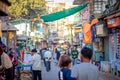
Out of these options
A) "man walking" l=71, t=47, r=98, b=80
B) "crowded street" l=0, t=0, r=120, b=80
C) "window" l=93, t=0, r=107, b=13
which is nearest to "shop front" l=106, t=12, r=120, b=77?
"crowded street" l=0, t=0, r=120, b=80

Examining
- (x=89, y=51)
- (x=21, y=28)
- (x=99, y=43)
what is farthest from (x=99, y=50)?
(x=21, y=28)

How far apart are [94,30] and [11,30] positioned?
32.5 feet

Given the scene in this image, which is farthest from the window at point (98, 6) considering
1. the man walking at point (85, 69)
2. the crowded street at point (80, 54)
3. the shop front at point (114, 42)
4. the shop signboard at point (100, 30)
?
the man walking at point (85, 69)

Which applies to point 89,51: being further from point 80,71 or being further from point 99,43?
point 99,43

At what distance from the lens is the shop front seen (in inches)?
706

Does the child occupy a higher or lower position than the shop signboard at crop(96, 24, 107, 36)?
lower

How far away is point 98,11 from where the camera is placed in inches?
1046

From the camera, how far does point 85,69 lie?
5.61 meters

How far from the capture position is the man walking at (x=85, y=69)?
556 cm

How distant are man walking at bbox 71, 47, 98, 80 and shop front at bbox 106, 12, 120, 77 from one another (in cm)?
1160

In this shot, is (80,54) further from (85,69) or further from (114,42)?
(114,42)

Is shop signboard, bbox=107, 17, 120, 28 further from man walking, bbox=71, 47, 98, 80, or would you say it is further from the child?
man walking, bbox=71, 47, 98, 80

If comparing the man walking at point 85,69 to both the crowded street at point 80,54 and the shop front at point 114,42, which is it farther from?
the shop front at point 114,42

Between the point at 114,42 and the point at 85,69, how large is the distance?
15.7 metres
